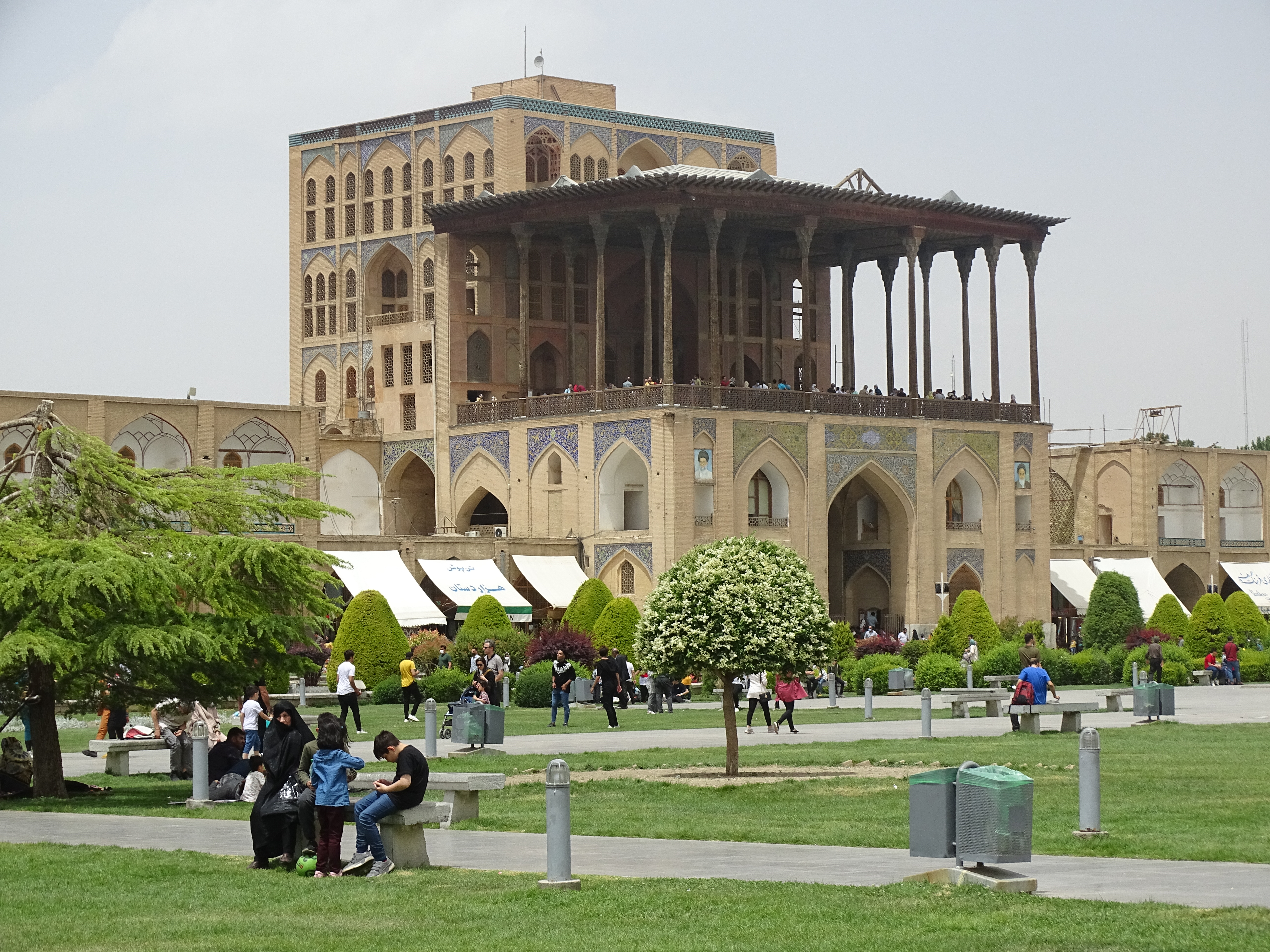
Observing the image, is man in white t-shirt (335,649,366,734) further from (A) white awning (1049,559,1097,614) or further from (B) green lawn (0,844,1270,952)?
(A) white awning (1049,559,1097,614)

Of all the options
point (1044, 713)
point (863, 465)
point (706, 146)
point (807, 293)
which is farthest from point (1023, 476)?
point (1044, 713)

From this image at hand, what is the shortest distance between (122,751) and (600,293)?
33.0m

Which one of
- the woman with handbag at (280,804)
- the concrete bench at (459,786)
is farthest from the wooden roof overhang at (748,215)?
the woman with handbag at (280,804)

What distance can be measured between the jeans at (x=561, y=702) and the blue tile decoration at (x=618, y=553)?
68.8 feet

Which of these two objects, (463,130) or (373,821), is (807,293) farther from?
(373,821)

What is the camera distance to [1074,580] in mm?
64625

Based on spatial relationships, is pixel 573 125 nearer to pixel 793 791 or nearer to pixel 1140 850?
pixel 793 791

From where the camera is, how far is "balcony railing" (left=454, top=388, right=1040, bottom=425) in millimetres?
54719

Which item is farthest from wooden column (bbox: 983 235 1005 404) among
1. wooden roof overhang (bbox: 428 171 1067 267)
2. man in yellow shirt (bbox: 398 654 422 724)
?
man in yellow shirt (bbox: 398 654 422 724)

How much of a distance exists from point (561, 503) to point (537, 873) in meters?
43.0

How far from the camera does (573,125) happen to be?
62906 mm

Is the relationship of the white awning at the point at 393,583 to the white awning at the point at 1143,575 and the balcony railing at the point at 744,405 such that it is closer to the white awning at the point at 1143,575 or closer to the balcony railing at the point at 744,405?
the balcony railing at the point at 744,405

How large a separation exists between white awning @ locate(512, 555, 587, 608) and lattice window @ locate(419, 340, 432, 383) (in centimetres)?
775

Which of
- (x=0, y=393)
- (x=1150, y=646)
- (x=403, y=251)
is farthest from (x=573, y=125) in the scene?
(x=1150, y=646)
